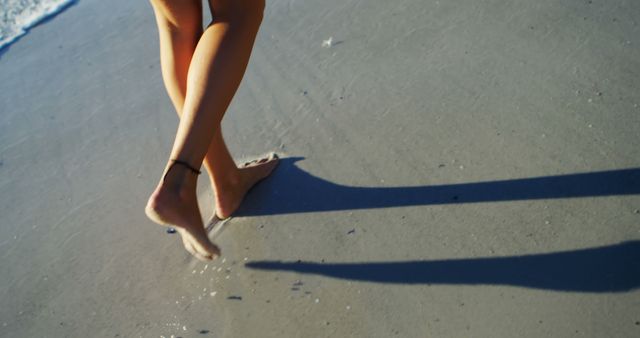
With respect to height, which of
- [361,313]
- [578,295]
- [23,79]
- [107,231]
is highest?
[23,79]

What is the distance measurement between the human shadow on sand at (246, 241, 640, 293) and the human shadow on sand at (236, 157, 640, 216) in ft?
0.68

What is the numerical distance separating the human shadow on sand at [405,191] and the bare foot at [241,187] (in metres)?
0.02

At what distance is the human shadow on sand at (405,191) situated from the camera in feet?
5.20

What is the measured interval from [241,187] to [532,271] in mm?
915

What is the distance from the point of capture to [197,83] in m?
1.41

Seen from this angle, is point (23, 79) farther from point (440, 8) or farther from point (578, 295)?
point (578, 295)

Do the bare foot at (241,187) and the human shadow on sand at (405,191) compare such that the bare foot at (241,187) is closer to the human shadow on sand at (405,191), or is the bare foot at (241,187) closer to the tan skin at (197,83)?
the human shadow on sand at (405,191)

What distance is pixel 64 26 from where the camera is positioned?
3160mm

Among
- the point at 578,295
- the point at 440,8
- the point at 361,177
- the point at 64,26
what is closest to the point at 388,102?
the point at 361,177

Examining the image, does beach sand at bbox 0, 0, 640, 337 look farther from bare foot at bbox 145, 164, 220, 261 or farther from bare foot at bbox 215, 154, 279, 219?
bare foot at bbox 145, 164, 220, 261

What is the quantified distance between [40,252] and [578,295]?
163 cm

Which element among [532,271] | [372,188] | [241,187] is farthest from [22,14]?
[532,271]

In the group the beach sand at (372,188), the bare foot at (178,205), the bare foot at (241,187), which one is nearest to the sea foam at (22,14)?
the beach sand at (372,188)

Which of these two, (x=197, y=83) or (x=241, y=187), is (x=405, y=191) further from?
(x=197, y=83)
